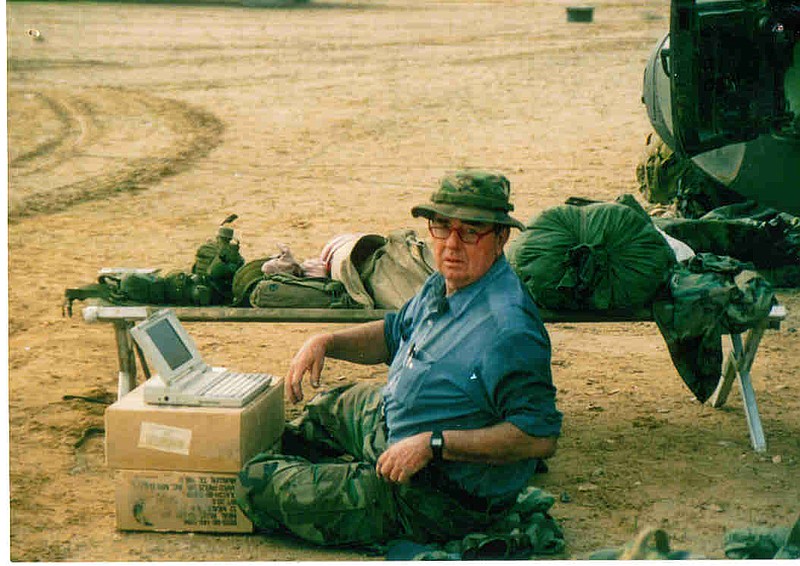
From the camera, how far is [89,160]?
13.5 metres

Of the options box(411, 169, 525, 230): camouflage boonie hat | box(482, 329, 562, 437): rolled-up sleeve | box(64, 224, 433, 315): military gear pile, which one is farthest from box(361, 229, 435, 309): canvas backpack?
box(482, 329, 562, 437): rolled-up sleeve

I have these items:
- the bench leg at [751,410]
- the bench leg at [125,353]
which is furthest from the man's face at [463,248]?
the bench leg at [125,353]

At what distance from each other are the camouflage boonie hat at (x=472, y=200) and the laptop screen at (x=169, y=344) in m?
1.29

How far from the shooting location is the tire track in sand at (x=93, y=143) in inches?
488

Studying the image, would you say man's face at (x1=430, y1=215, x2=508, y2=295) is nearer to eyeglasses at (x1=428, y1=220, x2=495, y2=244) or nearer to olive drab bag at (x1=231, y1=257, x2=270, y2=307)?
eyeglasses at (x1=428, y1=220, x2=495, y2=244)

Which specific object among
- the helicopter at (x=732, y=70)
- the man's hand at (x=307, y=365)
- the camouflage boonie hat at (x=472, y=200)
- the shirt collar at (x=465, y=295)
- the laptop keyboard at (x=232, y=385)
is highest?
the helicopter at (x=732, y=70)

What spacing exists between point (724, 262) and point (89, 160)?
851 cm

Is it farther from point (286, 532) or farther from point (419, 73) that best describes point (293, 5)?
point (286, 532)

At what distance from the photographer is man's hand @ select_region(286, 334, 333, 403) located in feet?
17.2

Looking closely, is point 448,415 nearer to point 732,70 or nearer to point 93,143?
point 732,70

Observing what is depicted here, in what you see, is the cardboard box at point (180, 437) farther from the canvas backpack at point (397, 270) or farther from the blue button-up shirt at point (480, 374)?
the canvas backpack at point (397, 270)

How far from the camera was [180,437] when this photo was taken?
17.5ft

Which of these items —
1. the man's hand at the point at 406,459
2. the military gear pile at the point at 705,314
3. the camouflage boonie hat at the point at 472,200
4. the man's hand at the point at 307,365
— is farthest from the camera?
the military gear pile at the point at 705,314

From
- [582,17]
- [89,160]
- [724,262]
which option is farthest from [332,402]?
[582,17]
